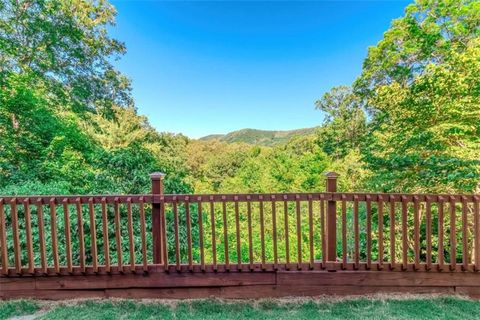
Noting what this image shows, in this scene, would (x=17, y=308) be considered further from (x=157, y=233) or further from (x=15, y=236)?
(x=157, y=233)

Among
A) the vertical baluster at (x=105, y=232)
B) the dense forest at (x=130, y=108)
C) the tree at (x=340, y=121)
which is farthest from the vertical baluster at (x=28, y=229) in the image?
the tree at (x=340, y=121)

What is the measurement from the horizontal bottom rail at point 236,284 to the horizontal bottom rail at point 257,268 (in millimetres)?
36

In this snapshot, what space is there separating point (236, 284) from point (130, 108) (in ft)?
38.6

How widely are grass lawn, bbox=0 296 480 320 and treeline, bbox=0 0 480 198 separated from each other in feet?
7.31

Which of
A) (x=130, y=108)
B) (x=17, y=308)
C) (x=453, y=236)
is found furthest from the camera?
(x=130, y=108)

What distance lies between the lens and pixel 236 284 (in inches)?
93.8

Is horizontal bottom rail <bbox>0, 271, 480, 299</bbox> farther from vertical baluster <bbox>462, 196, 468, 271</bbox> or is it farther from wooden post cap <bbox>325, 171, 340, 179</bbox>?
wooden post cap <bbox>325, 171, 340, 179</bbox>

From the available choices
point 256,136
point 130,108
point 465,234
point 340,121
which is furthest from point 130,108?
point 256,136

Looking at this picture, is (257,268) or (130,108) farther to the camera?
(130,108)

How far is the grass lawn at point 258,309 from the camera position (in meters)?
→ 2.05

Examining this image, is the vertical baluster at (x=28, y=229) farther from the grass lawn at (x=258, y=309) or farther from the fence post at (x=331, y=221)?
the fence post at (x=331, y=221)

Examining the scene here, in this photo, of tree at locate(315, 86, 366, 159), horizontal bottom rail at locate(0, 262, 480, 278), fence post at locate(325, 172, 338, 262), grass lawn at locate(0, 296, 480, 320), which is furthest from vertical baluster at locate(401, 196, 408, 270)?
tree at locate(315, 86, 366, 159)

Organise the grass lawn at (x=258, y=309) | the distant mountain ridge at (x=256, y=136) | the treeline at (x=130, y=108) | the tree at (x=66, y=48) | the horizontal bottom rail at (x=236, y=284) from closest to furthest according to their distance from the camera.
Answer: the grass lawn at (x=258, y=309), the horizontal bottom rail at (x=236, y=284), the treeline at (x=130, y=108), the tree at (x=66, y=48), the distant mountain ridge at (x=256, y=136)

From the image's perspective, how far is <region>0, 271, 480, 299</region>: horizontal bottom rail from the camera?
7.69 ft
